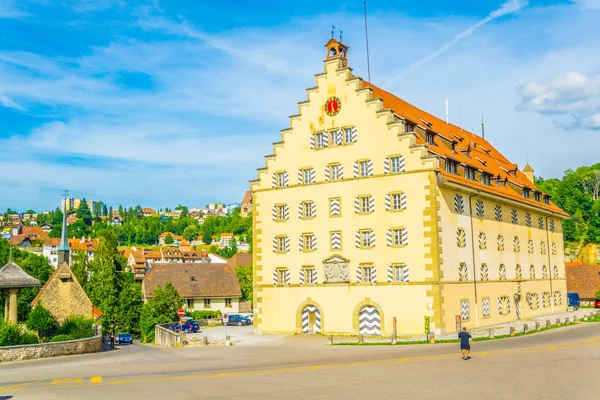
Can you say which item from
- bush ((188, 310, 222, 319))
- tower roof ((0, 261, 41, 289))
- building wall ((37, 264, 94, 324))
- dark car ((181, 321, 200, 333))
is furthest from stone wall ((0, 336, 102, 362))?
bush ((188, 310, 222, 319))

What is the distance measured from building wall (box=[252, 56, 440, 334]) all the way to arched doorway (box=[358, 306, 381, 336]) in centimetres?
48

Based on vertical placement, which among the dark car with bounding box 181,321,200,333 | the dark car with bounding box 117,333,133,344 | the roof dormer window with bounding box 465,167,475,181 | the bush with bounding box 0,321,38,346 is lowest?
the dark car with bounding box 117,333,133,344

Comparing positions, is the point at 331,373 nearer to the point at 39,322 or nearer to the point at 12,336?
the point at 12,336

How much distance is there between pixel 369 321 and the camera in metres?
44.7

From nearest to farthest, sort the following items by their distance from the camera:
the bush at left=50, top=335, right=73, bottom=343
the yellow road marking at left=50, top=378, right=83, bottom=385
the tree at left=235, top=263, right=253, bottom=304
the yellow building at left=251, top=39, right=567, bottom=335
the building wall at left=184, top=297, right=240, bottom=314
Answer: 1. the yellow road marking at left=50, top=378, right=83, bottom=385
2. the bush at left=50, top=335, right=73, bottom=343
3. the yellow building at left=251, top=39, right=567, bottom=335
4. the building wall at left=184, top=297, right=240, bottom=314
5. the tree at left=235, top=263, right=253, bottom=304

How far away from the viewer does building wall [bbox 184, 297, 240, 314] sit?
91062 mm

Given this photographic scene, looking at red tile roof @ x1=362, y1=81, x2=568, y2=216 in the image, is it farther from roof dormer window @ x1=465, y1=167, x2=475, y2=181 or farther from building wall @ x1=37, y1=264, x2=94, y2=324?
building wall @ x1=37, y1=264, x2=94, y2=324

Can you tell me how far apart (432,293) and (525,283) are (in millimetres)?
18885

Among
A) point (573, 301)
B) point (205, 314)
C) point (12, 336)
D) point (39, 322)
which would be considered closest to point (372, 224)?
point (12, 336)

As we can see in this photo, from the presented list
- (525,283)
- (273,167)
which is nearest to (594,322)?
(525,283)

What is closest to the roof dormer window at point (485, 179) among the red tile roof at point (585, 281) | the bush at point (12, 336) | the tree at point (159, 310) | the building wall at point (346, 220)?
the building wall at point (346, 220)

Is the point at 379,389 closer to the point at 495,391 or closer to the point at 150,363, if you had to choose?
the point at 495,391

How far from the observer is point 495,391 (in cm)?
2006

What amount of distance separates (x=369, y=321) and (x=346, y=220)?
7477 millimetres
